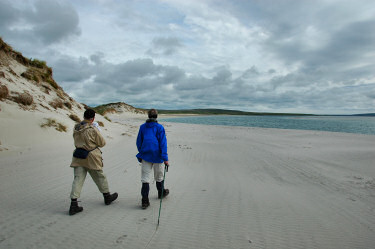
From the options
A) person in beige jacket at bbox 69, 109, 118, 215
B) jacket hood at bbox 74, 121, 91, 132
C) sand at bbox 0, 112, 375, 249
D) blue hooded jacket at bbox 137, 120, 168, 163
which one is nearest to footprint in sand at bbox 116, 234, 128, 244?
sand at bbox 0, 112, 375, 249

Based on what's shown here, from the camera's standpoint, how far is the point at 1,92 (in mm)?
11312

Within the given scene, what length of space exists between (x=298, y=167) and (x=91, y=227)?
7917 mm

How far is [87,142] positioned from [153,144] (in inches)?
48.9

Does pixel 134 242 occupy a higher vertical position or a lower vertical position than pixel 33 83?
lower

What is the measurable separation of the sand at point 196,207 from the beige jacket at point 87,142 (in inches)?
39.1

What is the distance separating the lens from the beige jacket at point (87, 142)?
400 cm

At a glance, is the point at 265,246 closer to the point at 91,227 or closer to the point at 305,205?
the point at 305,205

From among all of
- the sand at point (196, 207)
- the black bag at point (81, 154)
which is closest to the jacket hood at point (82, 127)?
the black bag at point (81, 154)

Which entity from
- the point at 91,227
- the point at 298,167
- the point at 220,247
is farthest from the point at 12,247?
the point at 298,167

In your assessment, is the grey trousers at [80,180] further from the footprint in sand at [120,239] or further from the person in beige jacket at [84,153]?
the footprint in sand at [120,239]

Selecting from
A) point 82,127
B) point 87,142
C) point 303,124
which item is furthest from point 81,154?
point 303,124

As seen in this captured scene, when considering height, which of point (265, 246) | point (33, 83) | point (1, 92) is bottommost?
point (265, 246)

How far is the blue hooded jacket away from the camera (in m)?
4.36

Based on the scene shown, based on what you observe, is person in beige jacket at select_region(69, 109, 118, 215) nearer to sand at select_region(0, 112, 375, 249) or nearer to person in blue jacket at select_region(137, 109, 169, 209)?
sand at select_region(0, 112, 375, 249)
